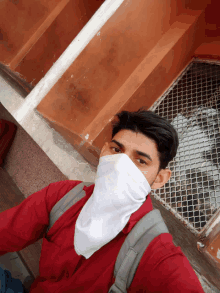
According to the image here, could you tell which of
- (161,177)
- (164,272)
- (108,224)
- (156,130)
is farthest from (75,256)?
(156,130)

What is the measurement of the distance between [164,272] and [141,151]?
1.55ft

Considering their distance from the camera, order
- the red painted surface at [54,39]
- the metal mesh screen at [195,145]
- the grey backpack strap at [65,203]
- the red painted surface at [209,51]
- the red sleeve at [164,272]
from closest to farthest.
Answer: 1. the red sleeve at [164,272]
2. the grey backpack strap at [65,203]
3. the metal mesh screen at [195,145]
4. the red painted surface at [209,51]
5. the red painted surface at [54,39]

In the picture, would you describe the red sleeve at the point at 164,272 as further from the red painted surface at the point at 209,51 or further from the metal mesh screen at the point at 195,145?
the red painted surface at the point at 209,51

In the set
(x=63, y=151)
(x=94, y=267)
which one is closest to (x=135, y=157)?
(x=94, y=267)

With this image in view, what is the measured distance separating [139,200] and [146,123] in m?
0.37

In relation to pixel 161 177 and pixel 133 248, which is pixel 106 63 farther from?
pixel 133 248

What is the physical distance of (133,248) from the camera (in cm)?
77

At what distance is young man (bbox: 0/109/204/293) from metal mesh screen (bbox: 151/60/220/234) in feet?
1.83

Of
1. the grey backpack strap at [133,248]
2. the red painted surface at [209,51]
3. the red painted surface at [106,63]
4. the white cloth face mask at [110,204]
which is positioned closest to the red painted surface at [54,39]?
the red painted surface at [106,63]

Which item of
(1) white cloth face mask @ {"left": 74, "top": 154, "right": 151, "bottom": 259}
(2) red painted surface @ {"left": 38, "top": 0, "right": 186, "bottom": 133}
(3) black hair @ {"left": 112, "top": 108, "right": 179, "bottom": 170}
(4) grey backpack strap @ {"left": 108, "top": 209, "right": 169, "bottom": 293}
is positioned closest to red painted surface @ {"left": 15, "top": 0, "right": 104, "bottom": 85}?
(2) red painted surface @ {"left": 38, "top": 0, "right": 186, "bottom": 133}

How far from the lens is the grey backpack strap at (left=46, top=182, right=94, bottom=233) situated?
91 cm

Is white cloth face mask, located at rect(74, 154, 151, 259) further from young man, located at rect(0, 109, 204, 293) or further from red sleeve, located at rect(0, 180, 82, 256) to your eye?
red sleeve, located at rect(0, 180, 82, 256)

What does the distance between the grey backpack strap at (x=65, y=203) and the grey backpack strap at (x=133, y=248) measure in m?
0.29

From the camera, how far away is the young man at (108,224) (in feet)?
2.43
